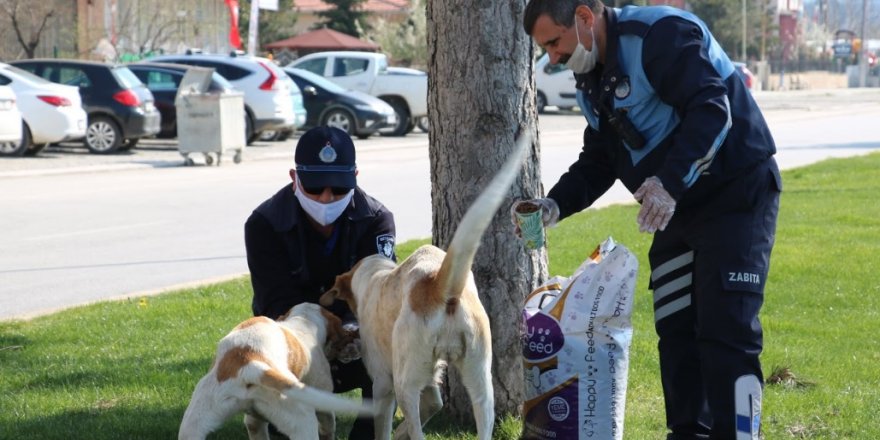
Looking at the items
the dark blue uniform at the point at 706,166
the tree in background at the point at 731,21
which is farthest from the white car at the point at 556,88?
the tree in background at the point at 731,21

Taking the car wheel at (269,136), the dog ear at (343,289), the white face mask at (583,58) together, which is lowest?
the car wheel at (269,136)

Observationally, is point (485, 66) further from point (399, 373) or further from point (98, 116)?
point (98, 116)

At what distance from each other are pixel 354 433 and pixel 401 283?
3.24ft

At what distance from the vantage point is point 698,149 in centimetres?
391

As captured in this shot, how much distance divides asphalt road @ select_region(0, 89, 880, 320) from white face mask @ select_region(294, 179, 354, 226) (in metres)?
3.81

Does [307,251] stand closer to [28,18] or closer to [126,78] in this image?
[126,78]

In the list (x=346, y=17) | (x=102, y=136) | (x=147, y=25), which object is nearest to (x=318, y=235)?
(x=102, y=136)

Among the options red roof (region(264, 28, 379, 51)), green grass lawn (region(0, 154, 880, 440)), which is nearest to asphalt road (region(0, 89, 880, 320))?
green grass lawn (region(0, 154, 880, 440))

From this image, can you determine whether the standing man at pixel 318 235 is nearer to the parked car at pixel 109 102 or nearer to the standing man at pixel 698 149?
the standing man at pixel 698 149

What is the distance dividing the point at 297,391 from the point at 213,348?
300 centimetres

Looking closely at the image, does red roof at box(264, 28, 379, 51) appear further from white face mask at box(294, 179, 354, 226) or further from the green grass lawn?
white face mask at box(294, 179, 354, 226)

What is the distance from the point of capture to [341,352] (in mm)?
4879

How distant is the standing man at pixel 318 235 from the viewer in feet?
16.3

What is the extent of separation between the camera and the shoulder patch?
521 cm
